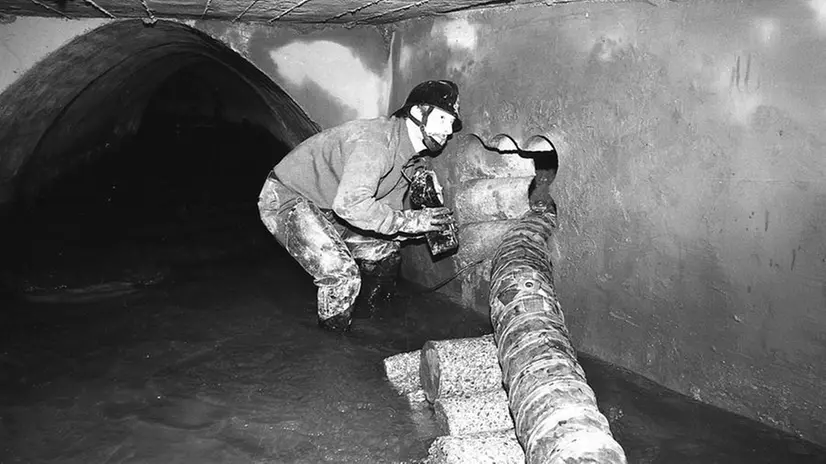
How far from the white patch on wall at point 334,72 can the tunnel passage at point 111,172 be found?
39cm

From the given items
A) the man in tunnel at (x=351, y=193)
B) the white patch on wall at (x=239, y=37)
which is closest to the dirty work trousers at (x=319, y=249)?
the man in tunnel at (x=351, y=193)

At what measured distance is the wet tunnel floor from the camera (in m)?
3.48

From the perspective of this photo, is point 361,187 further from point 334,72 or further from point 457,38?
point 334,72

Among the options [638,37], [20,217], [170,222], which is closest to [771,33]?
[638,37]

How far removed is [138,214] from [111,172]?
3812mm

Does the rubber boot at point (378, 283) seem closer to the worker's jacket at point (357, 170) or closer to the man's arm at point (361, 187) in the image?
the worker's jacket at point (357, 170)

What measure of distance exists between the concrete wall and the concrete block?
1.80ft

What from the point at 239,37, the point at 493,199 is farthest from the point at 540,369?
the point at 239,37

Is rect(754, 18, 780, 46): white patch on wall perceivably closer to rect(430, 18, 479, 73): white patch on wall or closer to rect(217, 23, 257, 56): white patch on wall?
rect(430, 18, 479, 73): white patch on wall

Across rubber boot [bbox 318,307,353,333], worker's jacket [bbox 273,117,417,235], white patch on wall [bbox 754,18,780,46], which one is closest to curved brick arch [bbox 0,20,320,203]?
worker's jacket [bbox 273,117,417,235]

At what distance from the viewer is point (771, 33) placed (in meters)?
3.12

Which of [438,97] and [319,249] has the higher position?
[438,97]

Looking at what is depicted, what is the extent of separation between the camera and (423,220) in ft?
15.8

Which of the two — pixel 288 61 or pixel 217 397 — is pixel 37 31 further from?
pixel 217 397
